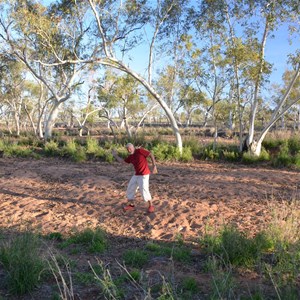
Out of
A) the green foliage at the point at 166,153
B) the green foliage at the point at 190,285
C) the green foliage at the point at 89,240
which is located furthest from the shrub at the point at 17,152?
the green foliage at the point at 190,285

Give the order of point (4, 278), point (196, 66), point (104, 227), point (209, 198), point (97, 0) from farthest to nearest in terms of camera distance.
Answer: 1. point (196, 66)
2. point (97, 0)
3. point (209, 198)
4. point (104, 227)
5. point (4, 278)

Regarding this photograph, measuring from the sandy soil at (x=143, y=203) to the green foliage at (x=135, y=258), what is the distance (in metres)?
1.20

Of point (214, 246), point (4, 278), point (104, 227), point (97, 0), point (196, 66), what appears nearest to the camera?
point (4, 278)

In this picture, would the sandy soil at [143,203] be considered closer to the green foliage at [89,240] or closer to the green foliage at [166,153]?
the green foliage at [89,240]

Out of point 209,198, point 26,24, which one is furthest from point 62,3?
point 209,198

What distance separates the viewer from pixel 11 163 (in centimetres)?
1553

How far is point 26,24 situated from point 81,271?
14.8 m

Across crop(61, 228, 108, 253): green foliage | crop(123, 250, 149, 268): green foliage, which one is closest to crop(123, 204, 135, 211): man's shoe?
crop(61, 228, 108, 253): green foliage

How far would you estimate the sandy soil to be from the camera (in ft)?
23.8

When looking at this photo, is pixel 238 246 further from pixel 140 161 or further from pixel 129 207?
pixel 129 207

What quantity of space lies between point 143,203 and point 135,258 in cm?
334

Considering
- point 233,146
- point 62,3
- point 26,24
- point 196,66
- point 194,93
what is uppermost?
point 62,3

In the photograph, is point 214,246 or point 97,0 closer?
point 214,246

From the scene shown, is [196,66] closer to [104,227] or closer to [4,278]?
[104,227]
